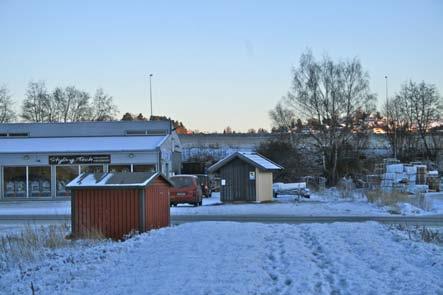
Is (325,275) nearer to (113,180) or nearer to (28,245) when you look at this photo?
(28,245)

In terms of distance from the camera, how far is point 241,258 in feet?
33.4

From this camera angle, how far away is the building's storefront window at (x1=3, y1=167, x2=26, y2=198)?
46.2 m

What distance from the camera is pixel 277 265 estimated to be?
31.8 feet

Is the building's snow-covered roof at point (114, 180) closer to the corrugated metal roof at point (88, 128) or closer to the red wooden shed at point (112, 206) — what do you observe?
the red wooden shed at point (112, 206)

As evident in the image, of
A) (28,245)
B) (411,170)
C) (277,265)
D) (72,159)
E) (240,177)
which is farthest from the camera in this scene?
(411,170)

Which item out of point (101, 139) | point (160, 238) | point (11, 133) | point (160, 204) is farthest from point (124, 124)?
point (160, 238)

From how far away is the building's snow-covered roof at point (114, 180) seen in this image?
16578 millimetres

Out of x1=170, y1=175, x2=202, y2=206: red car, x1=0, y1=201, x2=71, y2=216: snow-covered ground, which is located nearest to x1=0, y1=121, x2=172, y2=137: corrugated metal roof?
x1=0, y1=201, x2=71, y2=216: snow-covered ground

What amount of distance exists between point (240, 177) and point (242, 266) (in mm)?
27387

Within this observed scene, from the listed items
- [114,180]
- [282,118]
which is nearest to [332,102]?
[282,118]

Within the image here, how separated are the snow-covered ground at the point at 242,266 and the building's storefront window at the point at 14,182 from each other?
34612mm

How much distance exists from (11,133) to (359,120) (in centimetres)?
3574

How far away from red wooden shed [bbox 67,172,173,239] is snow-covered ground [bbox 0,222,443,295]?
2740mm

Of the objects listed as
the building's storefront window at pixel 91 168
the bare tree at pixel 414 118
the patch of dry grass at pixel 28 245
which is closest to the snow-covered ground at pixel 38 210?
the building's storefront window at pixel 91 168
